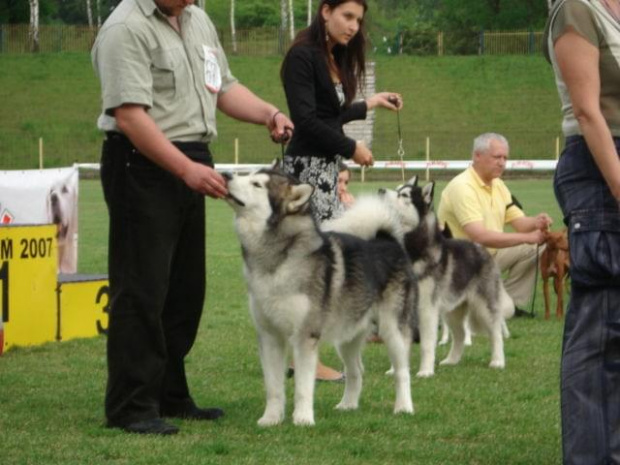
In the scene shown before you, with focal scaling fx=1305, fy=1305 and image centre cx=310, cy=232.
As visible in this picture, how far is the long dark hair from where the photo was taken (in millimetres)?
6680

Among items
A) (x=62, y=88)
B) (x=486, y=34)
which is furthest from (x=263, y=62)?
(x=486, y=34)

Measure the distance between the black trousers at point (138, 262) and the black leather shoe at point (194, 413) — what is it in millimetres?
274

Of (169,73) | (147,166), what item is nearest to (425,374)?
(147,166)

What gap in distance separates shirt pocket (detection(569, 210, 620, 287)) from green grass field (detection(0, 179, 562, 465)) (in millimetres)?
1057

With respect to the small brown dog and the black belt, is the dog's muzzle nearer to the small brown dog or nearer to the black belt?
the black belt

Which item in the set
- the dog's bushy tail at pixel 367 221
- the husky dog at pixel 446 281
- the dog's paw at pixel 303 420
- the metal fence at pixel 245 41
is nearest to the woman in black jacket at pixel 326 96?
the dog's bushy tail at pixel 367 221

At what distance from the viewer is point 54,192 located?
1153cm

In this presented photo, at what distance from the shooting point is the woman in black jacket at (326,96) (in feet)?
21.5

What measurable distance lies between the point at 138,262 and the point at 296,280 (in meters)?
0.68

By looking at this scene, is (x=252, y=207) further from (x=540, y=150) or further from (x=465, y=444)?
(x=540, y=150)

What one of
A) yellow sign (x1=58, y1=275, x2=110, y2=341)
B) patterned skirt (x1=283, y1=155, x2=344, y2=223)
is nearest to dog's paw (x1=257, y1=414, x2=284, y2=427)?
patterned skirt (x1=283, y1=155, x2=344, y2=223)

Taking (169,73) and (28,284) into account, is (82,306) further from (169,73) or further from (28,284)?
(169,73)

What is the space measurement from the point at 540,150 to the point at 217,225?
22325 millimetres

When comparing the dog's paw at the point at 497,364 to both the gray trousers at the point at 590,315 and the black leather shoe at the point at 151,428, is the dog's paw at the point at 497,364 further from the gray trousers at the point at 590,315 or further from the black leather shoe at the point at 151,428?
the gray trousers at the point at 590,315
